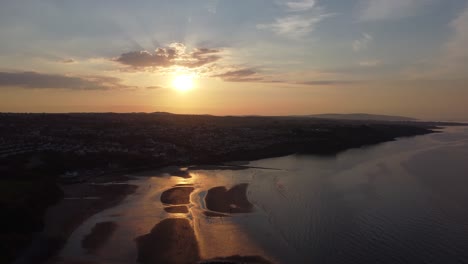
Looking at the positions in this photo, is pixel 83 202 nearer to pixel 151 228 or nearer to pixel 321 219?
pixel 151 228

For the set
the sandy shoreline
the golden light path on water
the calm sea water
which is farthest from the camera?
the golden light path on water

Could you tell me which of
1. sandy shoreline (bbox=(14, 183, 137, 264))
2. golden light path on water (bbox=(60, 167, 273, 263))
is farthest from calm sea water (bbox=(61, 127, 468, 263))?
sandy shoreline (bbox=(14, 183, 137, 264))

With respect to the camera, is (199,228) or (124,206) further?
(124,206)

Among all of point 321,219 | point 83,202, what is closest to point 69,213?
point 83,202

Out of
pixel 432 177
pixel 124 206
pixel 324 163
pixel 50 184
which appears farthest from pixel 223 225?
pixel 324 163

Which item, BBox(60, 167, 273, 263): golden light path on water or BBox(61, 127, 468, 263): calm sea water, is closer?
BBox(61, 127, 468, 263): calm sea water

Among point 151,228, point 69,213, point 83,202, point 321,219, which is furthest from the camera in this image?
point 83,202

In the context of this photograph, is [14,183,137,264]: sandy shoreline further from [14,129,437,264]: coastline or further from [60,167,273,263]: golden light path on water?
[60,167,273,263]: golden light path on water

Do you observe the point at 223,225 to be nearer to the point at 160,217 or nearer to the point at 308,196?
the point at 160,217

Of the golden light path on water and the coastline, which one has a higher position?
the coastline
